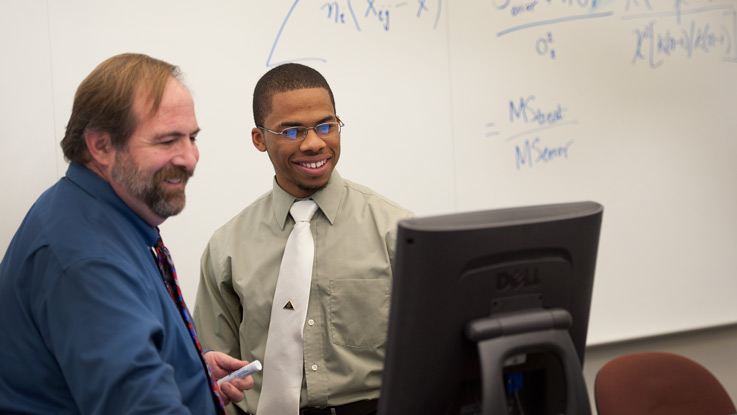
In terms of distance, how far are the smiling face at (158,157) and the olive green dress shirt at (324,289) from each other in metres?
0.45

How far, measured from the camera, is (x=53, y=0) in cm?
213

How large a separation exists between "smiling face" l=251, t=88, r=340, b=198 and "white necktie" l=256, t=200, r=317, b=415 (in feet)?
0.51

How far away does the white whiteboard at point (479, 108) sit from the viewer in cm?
216

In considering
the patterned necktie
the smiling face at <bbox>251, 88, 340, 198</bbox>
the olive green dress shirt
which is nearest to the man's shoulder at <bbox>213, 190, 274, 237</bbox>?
the olive green dress shirt

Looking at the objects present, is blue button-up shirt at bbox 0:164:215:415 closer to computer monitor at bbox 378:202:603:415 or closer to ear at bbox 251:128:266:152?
computer monitor at bbox 378:202:603:415

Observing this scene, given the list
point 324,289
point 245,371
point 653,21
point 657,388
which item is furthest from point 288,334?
point 653,21

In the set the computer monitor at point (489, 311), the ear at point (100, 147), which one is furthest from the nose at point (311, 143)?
the computer monitor at point (489, 311)

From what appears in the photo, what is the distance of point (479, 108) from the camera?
275 centimetres

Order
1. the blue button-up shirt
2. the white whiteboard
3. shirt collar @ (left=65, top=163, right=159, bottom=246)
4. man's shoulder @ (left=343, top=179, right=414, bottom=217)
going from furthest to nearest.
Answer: the white whiteboard
man's shoulder @ (left=343, top=179, right=414, bottom=217)
shirt collar @ (left=65, top=163, right=159, bottom=246)
the blue button-up shirt

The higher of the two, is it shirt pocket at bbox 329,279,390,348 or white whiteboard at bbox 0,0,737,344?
white whiteboard at bbox 0,0,737,344

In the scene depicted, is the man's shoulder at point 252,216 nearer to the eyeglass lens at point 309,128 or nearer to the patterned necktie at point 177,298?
the eyeglass lens at point 309,128

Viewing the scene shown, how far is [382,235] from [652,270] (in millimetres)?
1783

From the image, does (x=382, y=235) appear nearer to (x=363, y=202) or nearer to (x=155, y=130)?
(x=363, y=202)

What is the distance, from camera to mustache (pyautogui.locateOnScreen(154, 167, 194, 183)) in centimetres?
129
